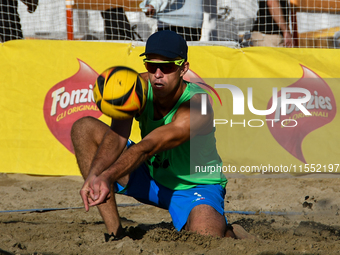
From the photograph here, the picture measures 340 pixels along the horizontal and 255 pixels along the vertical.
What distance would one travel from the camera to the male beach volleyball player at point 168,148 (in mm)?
2518

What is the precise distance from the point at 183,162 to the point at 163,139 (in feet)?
1.95

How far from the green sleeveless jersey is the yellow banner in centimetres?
214

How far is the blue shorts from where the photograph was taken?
9.05 ft

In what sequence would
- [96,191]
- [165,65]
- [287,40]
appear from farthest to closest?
1. [287,40]
2. [165,65]
3. [96,191]

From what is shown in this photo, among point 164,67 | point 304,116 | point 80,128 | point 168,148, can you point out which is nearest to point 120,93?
point 164,67

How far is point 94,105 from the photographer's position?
5.09 metres

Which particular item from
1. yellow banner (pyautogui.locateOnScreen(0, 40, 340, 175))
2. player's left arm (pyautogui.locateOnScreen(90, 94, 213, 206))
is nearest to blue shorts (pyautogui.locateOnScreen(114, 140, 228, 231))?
player's left arm (pyautogui.locateOnScreen(90, 94, 213, 206))

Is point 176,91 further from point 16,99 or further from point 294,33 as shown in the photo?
point 294,33

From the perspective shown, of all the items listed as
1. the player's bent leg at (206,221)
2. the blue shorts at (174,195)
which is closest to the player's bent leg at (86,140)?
the blue shorts at (174,195)

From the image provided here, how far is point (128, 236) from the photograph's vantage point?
2.66 metres

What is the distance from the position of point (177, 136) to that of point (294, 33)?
4000mm

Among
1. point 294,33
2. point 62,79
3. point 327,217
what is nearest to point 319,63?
point 294,33

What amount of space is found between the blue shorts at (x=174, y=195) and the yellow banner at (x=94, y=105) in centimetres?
209

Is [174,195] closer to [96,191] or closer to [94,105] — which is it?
[96,191]
